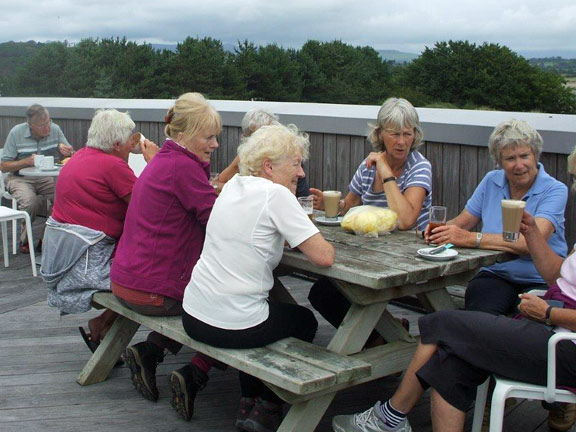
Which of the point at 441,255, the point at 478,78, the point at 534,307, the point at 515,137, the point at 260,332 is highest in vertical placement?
the point at 478,78

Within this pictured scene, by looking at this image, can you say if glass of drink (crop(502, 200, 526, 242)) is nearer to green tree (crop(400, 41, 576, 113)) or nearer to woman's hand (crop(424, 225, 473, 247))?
woman's hand (crop(424, 225, 473, 247))

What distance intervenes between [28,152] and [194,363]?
3.88 m

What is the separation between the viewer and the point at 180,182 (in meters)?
2.74

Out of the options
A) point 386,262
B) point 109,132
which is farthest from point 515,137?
point 109,132

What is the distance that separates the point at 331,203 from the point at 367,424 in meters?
1.08

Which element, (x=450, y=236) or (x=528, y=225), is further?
(x=450, y=236)

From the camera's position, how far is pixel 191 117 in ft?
9.48

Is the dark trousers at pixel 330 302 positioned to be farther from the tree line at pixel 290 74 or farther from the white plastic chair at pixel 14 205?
the tree line at pixel 290 74

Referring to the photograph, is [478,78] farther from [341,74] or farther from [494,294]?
[494,294]

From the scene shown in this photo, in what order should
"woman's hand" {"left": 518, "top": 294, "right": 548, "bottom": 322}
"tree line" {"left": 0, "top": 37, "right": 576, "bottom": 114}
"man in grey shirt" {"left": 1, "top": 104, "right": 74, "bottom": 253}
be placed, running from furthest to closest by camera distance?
1. "tree line" {"left": 0, "top": 37, "right": 576, "bottom": 114}
2. "man in grey shirt" {"left": 1, "top": 104, "right": 74, "bottom": 253}
3. "woman's hand" {"left": 518, "top": 294, "right": 548, "bottom": 322}

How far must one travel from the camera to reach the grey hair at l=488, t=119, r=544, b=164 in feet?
9.34

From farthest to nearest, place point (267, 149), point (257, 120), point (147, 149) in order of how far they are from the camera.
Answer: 1. point (257, 120)
2. point (147, 149)
3. point (267, 149)

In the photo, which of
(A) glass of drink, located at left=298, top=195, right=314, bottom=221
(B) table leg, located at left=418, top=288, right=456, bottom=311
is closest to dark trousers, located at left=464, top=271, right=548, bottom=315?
(B) table leg, located at left=418, top=288, right=456, bottom=311

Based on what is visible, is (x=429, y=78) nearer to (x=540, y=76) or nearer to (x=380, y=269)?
(x=540, y=76)
